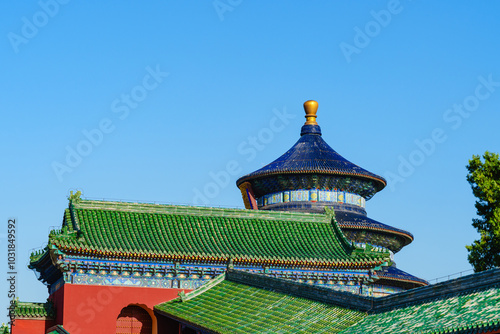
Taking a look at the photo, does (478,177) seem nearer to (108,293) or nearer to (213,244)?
(213,244)

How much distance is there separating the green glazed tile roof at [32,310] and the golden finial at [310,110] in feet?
77.0

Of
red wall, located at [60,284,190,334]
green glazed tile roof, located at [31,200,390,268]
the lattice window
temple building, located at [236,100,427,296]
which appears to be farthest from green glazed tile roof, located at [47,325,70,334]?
temple building, located at [236,100,427,296]

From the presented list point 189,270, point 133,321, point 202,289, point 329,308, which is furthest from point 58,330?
point 329,308

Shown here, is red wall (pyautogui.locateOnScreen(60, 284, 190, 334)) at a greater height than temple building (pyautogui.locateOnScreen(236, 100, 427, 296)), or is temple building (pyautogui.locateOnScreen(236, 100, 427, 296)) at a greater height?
temple building (pyautogui.locateOnScreen(236, 100, 427, 296))

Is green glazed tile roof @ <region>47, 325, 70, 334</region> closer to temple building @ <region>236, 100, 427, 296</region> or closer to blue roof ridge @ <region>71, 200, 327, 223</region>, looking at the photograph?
blue roof ridge @ <region>71, 200, 327, 223</region>

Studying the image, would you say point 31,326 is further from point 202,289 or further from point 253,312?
point 253,312

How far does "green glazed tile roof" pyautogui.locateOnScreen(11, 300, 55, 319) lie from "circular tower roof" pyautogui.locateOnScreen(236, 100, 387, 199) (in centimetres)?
1752

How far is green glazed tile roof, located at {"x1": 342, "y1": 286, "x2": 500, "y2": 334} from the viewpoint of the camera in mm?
17688

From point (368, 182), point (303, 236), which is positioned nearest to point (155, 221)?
point (303, 236)

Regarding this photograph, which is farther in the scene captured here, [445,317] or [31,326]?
[31,326]

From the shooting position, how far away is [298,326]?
23.4 m

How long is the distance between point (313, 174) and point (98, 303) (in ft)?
59.0

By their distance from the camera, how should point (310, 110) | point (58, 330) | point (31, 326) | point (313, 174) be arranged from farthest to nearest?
point (310, 110) < point (313, 174) < point (31, 326) < point (58, 330)

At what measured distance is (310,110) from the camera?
51719 millimetres
